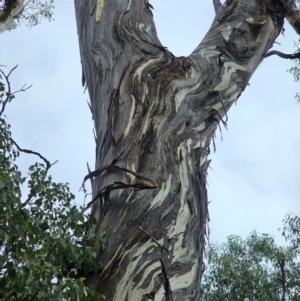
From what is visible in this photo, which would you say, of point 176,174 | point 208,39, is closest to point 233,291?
point 208,39

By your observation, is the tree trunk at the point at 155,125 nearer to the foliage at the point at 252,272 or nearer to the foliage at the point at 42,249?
the foliage at the point at 42,249

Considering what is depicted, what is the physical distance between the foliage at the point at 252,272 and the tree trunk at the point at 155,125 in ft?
18.5

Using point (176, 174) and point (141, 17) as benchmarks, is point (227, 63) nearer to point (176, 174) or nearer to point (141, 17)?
point (141, 17)

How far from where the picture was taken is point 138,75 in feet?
9.78

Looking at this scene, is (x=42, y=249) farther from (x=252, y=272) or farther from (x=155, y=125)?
(x=252, y=272)

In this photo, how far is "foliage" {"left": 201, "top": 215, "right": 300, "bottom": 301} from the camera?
876 centimetres

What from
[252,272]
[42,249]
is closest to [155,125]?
[42,249]

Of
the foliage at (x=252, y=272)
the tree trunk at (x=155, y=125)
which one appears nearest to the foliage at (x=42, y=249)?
the tree trunk at (x=155, y=125)

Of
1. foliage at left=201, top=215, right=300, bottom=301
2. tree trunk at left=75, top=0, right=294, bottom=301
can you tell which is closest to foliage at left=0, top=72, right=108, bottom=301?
tree trunk at left=75, top=0, right=294, bottom=301

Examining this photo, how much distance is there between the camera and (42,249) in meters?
2.49

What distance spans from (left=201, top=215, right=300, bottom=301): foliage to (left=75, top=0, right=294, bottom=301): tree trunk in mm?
5642

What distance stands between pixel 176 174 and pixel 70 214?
46 cm

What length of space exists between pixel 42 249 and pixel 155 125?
0.69 m

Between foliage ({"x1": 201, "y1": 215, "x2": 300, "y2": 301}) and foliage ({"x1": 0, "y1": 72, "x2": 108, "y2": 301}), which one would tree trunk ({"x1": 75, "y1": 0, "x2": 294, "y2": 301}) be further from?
foliage ({"x1": 201, "y1": 215, "x2": 300, "y2": 301})
